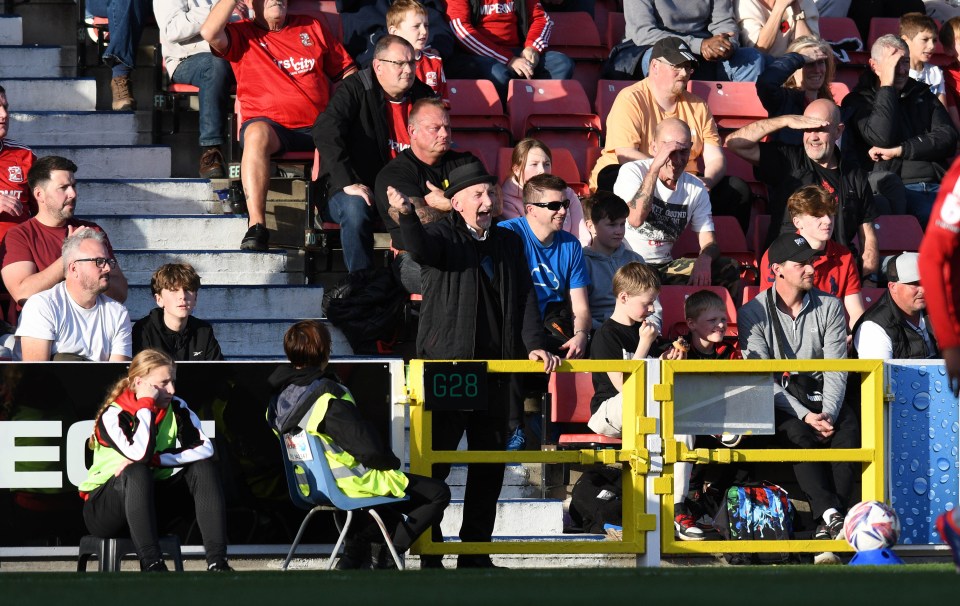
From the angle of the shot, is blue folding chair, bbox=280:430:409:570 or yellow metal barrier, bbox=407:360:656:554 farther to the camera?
yellow metal barrier, bbox=407:360:656:554

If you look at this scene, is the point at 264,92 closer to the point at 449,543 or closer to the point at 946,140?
the point at 449,543

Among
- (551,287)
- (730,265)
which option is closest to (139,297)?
(551,287)

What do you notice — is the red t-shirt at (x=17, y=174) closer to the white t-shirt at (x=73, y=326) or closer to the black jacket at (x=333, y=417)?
the white t-shirt at (x=73, y=326)

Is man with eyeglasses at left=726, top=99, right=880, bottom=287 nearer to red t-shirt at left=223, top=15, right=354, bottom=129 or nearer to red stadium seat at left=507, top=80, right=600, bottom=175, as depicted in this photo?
red stadium seat at left=507, top=80, right=600, bottom=175

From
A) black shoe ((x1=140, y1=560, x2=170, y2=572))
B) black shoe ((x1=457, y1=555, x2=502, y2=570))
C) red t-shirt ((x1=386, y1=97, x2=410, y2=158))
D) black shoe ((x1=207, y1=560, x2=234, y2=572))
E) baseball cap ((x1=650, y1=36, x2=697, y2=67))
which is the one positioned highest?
baseball cap ((x1=650, y1=36, x2=697, y2=67))

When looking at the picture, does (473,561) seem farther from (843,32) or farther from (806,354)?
(843,32)

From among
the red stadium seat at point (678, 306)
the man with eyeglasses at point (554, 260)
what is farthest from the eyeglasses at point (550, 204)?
the red stadium seat at point (678, 306)

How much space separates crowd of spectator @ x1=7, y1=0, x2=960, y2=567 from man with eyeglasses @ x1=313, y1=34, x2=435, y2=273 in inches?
0.6

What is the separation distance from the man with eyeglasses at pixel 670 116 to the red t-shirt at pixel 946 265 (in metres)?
5.30

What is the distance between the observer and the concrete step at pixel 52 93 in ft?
33.7

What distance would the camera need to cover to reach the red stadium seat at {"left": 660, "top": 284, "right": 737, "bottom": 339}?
850 centimetres

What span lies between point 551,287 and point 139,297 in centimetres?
254

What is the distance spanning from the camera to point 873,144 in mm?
10453

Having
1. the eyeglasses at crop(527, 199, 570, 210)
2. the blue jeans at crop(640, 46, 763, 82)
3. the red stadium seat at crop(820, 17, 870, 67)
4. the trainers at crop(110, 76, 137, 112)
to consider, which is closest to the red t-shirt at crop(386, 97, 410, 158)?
the eyeglasses at crop(527, 199, 570, 210)
